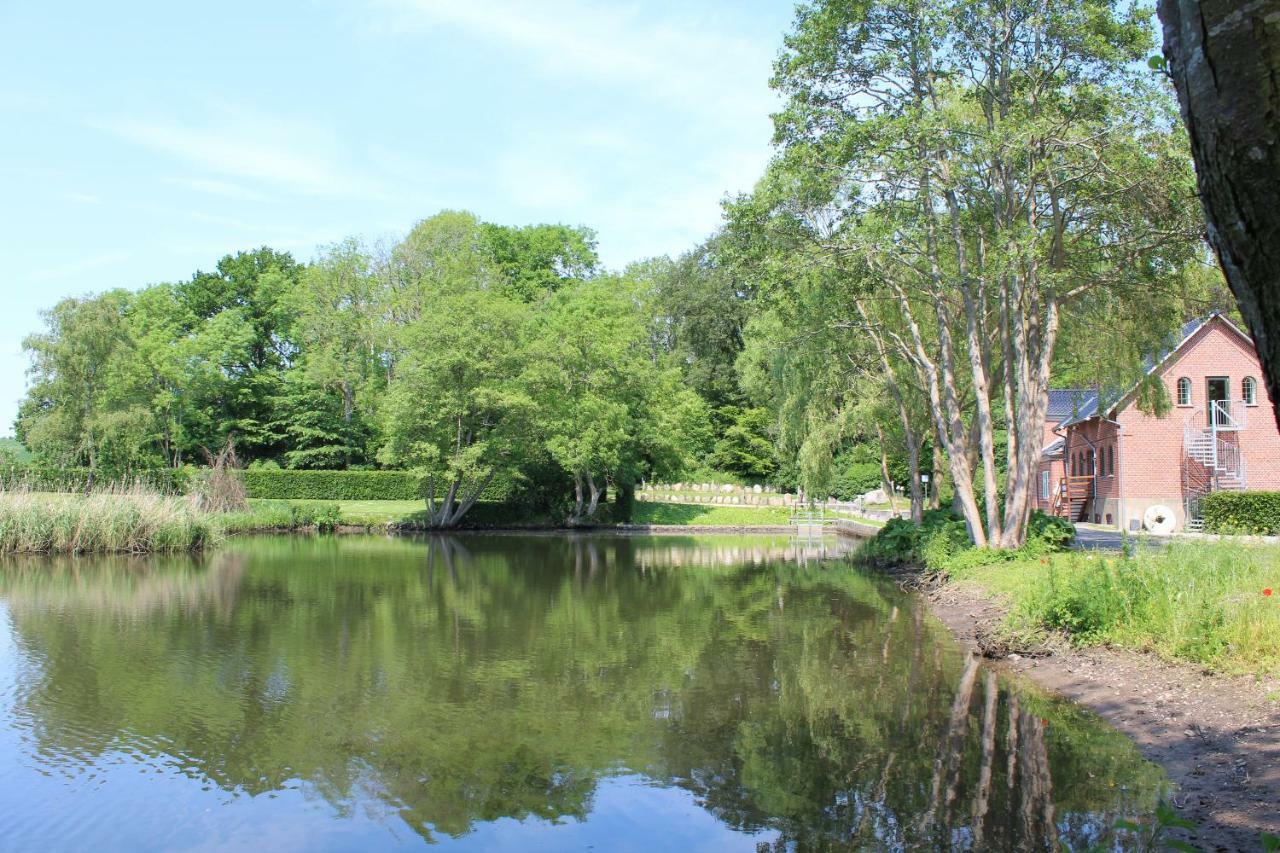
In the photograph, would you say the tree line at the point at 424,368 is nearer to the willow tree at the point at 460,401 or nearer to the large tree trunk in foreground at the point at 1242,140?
the willow tree at the point at 460,401

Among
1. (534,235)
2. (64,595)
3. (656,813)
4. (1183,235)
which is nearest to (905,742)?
(656,813)

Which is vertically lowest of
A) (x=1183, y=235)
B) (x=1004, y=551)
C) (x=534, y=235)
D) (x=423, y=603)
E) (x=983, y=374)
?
Answer: (x=423, y=603)

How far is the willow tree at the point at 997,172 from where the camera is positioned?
1628 centimetres

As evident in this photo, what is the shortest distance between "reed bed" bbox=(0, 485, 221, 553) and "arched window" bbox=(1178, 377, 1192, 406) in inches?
1278

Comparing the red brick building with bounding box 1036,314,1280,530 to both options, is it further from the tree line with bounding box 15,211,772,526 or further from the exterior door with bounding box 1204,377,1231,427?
the tree line with bounding box 15,211,772,526

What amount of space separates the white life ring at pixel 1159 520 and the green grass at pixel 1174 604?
18.7m

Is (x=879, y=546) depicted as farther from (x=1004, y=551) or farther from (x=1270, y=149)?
(x=1270, y=149)

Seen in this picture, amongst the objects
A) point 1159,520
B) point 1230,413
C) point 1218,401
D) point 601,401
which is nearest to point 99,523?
point 601,401

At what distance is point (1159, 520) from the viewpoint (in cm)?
3102

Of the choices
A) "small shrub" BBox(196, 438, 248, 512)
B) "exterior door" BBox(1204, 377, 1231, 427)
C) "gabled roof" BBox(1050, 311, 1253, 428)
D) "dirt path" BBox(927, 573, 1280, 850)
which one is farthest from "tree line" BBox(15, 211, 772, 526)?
"dirt path" BBox(927, 573, 1280, 850)

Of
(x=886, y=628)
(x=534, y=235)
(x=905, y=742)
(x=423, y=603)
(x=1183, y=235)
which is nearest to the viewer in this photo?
(x=905, y=742)

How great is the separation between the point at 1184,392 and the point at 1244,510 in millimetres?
7287

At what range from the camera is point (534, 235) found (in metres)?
62.2

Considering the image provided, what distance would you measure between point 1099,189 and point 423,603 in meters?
14.7
